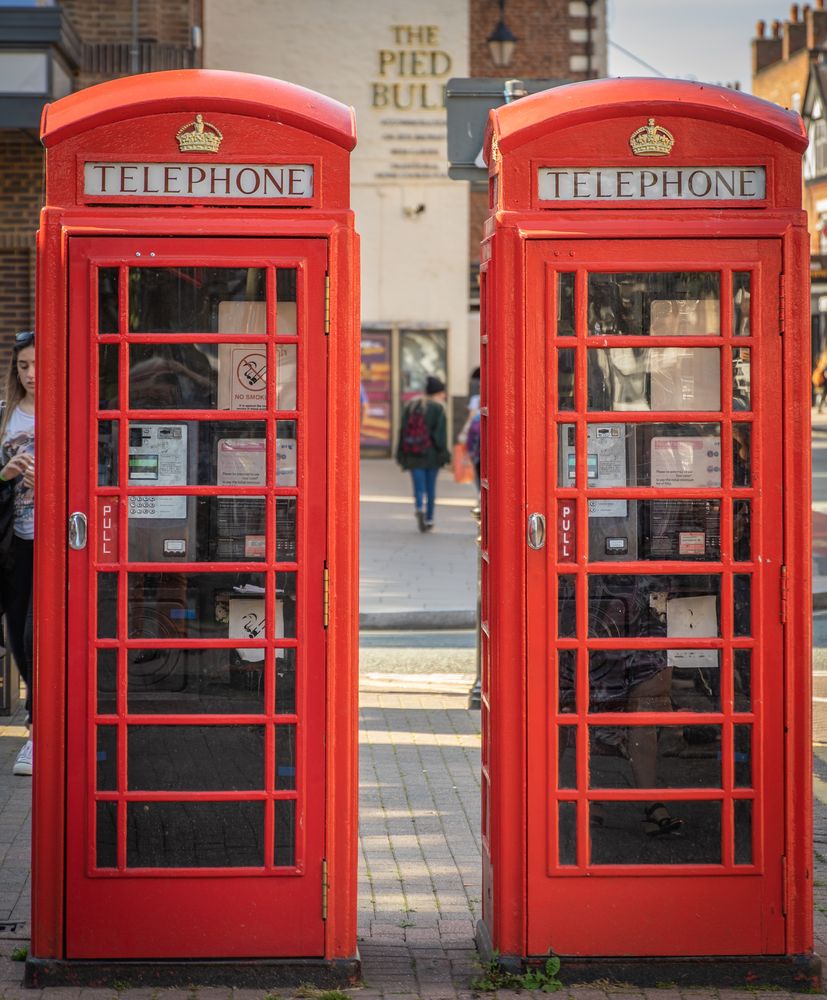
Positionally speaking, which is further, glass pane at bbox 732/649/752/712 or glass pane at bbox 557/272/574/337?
glass pane at bbox 732/649/752/712

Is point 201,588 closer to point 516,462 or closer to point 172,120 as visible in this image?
point 516,462

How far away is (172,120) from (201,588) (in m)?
1.37

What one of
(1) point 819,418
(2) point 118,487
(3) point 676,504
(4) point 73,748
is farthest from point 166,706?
(1) point 819,418

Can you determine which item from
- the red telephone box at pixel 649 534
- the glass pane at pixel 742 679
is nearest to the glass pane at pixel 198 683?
the red telephone box at pixel 649 534

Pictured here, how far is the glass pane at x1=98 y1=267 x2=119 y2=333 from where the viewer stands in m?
4.25

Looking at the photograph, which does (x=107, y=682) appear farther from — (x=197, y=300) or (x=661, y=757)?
(x=661, y=757)

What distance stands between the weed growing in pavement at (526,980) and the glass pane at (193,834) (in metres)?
0.79

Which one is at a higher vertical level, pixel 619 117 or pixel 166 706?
pixel 619 117

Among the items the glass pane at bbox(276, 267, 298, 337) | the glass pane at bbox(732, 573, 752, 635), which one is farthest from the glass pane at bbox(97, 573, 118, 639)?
the glass pane at bbox(732, 573, 752, 635)

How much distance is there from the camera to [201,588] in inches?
172

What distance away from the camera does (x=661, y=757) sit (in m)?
4.43

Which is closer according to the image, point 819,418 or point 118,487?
point 118,487

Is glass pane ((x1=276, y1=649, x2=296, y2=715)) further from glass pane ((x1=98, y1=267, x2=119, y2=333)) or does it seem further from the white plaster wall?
the white plaster wall

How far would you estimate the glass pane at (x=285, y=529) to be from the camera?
14.2 ft
